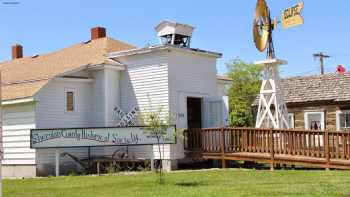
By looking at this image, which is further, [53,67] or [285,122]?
[53,67]

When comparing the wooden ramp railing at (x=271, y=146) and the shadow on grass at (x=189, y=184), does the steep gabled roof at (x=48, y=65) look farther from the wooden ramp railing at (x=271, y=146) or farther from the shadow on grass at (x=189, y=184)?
the shadow on grass at (x=189, y=184)

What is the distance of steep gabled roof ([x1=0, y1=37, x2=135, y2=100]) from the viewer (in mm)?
22734

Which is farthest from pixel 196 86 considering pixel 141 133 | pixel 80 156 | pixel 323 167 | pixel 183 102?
pixel 323 167

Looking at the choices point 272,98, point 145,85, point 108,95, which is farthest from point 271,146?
point 108,95

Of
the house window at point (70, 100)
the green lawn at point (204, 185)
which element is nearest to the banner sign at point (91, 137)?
the house window at point (70, 100)

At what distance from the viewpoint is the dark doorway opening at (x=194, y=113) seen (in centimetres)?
2481

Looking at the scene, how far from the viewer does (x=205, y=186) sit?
1469cm

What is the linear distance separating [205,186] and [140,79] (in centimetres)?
942

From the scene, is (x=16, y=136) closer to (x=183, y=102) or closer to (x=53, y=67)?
(x=53, y=67)

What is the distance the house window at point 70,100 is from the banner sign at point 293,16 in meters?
9.17

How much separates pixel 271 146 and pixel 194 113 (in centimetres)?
588

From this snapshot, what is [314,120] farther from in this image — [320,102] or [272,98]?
[272,98]

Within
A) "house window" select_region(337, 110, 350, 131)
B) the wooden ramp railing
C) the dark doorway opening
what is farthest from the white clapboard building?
"house window" select_region(337, 110, 350, 131)

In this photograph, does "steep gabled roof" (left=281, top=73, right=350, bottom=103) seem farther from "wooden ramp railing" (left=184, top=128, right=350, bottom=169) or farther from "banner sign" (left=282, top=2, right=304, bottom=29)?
"wooden ramp railing" (left=184, top=128, right=350, bottom=169)
